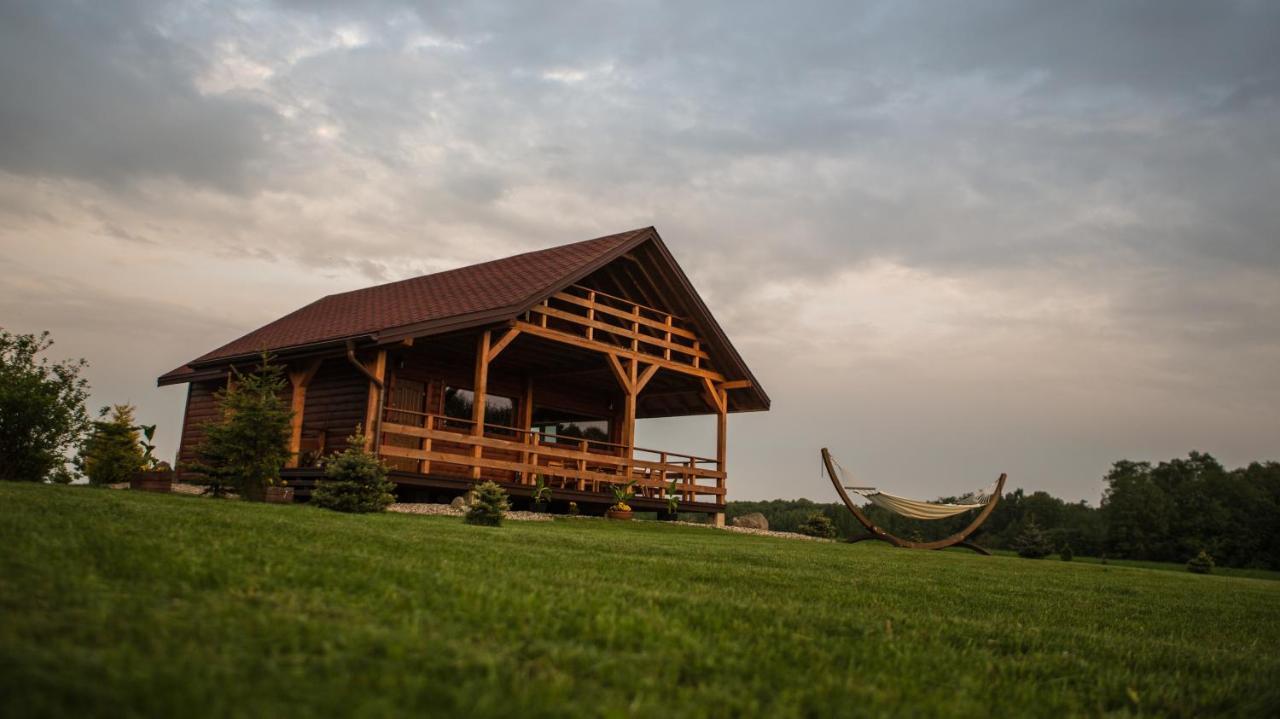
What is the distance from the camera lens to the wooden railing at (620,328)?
1781 centimetres

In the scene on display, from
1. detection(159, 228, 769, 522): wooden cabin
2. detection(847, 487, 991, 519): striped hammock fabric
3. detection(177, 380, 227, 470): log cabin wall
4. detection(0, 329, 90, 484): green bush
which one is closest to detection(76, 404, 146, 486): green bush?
detection(0, 329, 90, 484): green bush

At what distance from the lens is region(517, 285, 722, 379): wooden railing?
1781cm

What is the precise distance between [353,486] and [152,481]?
163 inches

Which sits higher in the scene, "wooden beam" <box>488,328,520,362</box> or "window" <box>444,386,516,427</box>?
"wooden beam" <box>488,328,520,362</box>

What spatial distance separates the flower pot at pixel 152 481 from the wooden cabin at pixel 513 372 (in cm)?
272

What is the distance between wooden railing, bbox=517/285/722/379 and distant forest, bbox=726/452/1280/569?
7.55 metres

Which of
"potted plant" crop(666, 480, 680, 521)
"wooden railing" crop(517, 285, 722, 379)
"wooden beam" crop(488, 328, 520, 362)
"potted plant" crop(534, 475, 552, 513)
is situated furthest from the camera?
"potted plant" crop(666, 480, 680, 521)

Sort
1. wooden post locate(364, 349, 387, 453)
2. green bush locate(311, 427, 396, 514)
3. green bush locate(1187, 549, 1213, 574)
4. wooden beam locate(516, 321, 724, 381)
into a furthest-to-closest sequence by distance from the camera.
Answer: green bush locate(1187, 549, 1213, 574)
wooden beam locate(516, 321, 724, 381)
wooden post locate(364, 349, 387, 453)
green bush locate(311, 427, 396, 514)

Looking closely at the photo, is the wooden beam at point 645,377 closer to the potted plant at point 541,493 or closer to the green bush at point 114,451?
the potted plant at point 541,493

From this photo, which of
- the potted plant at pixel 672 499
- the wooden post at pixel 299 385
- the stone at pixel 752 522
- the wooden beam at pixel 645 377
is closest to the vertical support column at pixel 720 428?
the stone at pixel 752 522

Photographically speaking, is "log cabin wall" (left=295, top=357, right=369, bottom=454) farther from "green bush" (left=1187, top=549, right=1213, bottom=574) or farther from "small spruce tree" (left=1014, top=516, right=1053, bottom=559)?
"green bush" (left=1187, top=549, right=1213, bottom=574)

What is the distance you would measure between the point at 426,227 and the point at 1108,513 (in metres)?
32.3

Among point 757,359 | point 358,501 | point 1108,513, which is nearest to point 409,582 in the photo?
point 358,501

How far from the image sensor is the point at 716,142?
1972 cm
